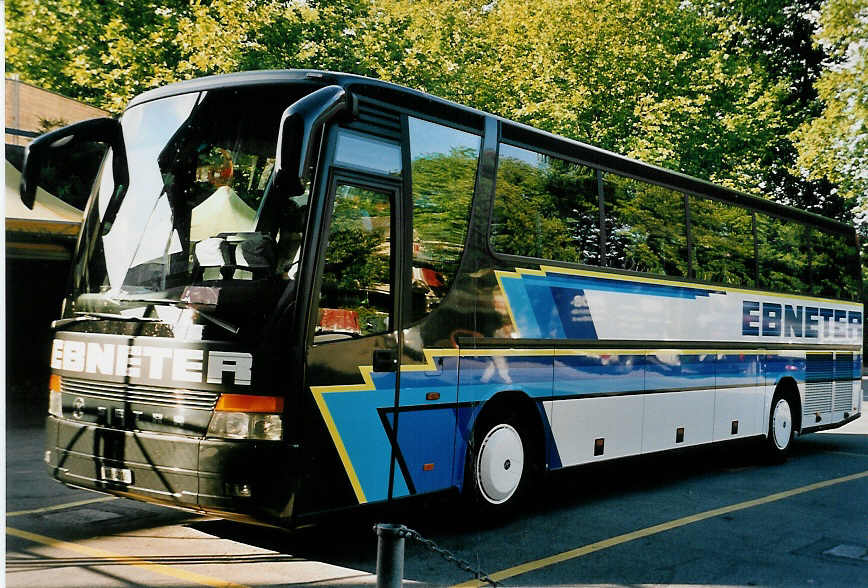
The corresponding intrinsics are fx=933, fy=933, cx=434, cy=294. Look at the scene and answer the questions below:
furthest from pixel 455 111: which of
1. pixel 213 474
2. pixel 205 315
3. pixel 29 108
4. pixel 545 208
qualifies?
pixel 29 108

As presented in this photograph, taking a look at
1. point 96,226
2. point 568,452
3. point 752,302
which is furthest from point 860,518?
point 96,226

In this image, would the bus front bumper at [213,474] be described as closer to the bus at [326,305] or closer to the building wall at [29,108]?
the bus at [326,305]

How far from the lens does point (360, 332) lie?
655cm

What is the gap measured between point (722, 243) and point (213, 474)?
806 cm

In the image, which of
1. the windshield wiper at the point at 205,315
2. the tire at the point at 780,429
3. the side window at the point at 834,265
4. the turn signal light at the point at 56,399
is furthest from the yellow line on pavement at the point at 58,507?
the side window at the point at 834,265

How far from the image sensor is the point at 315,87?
21.0 feet

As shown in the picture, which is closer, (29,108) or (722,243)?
(722,243)

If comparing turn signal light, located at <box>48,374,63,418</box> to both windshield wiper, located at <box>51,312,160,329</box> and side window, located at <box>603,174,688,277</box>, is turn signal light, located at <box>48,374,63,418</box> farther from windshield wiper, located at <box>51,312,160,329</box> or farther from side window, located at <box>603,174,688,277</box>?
side window, located at <box>603,174,688,277</box>

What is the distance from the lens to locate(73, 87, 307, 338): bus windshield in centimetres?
612

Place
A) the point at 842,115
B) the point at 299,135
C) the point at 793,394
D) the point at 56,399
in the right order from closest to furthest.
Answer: the point at 299,135 < the point at 56,399 < the point at 793,394 < the point at 842,115

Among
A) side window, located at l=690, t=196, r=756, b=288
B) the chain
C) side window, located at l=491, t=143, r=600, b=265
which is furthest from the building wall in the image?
the chain

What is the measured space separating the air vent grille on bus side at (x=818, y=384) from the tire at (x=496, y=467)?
7.17 meters

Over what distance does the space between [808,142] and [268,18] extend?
1926 cm

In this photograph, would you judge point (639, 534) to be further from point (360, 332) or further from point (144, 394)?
point (144, 394)
